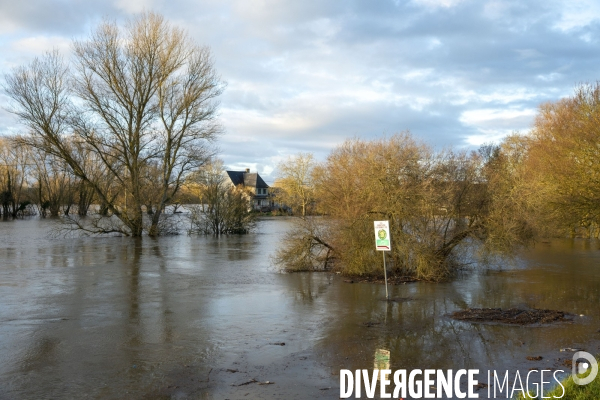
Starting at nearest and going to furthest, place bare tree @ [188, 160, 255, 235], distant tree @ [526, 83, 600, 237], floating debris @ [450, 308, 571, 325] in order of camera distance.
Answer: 1. floating debris @ [450, 308, 571, 325]
2. distant tree @ [526, 83, 600, 237]
3. bare tree @ [188, 160, 255, 235]

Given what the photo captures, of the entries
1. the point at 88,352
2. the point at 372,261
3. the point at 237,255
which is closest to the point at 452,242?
the point at 372,261

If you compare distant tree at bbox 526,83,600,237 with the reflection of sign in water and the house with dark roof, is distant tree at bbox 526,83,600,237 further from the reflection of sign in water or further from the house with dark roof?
the house with dark roof

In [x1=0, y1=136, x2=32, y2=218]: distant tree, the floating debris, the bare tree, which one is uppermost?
[x1=0, y1=136, x2=32, y2=218]: distant tree

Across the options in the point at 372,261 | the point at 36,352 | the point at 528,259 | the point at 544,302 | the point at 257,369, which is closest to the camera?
the point at 257,369

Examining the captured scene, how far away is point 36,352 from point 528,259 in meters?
22.4

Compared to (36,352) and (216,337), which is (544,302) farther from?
(36,352)

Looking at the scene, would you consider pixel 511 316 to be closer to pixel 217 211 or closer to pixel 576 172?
pixel 576 172

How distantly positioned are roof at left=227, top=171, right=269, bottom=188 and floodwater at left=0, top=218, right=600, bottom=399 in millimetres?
86352

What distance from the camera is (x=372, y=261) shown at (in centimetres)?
1825

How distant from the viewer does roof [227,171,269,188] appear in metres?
107

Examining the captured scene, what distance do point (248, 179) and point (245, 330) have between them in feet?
327

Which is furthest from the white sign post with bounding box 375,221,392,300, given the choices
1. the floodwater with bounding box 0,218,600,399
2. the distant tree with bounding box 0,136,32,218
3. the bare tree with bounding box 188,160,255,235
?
the distant tree with bounding box 0,136,32,218

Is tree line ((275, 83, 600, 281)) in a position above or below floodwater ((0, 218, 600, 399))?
above

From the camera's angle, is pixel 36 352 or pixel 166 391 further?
pixel 36 352
